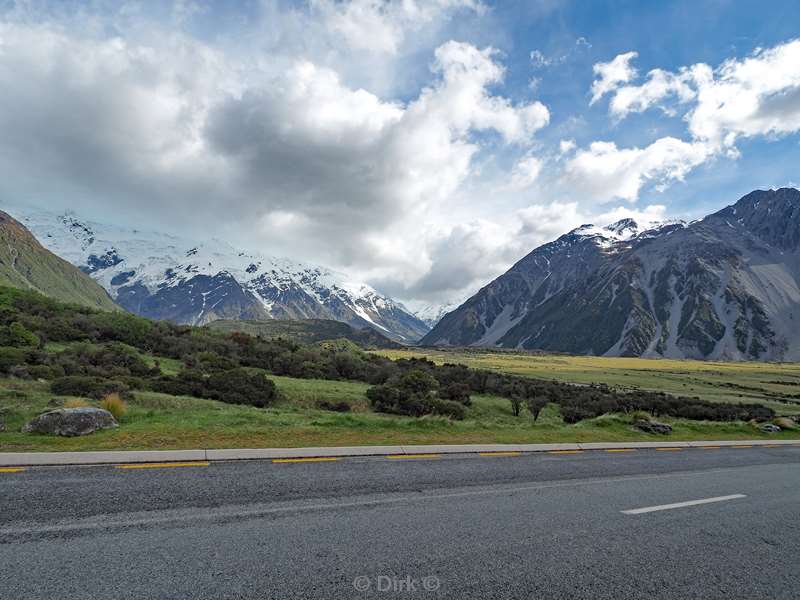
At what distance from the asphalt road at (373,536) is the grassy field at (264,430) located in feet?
8.67

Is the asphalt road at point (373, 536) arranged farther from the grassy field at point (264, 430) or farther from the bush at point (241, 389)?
the bush at point (241, 389)

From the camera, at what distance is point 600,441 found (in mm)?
18234

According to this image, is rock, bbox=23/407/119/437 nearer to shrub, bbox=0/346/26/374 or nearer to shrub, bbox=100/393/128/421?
shrub, bbox=100/393/128/421

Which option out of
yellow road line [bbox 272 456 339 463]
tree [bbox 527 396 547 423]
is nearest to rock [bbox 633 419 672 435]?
tree [bbox 527 396 547 423]

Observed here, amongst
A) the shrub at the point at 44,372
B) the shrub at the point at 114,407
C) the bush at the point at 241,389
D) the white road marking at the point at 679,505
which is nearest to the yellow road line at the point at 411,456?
the white road marking at the point at 679,505

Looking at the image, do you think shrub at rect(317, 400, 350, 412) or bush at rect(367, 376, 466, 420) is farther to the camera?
bush at rect(367, 376, 466, 420)

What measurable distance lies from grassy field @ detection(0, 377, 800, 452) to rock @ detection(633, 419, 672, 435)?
445mm

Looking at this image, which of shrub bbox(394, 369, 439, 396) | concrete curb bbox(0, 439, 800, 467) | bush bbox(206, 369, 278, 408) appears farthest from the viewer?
shrub bbox(394, 369, 439, 396)

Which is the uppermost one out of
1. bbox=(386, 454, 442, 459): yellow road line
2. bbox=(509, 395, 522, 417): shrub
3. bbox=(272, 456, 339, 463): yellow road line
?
bbox=(272, 456, 339, 463): yellow road line

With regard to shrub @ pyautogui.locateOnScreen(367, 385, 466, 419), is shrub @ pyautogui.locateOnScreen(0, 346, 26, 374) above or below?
above

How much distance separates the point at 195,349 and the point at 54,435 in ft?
114

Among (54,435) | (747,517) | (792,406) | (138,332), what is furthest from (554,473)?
(792,406)

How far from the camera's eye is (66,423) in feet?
39.2

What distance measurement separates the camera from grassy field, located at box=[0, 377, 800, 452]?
1164 cm
